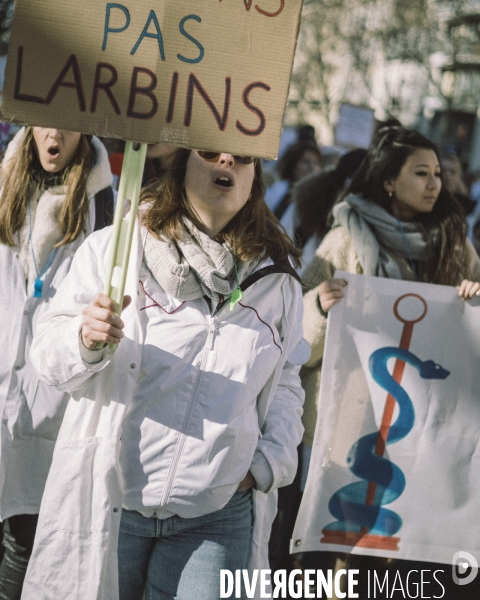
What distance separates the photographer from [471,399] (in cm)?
347

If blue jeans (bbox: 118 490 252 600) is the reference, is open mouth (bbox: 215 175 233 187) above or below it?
above

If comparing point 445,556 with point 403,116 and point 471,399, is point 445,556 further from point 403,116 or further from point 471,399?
point 403,116

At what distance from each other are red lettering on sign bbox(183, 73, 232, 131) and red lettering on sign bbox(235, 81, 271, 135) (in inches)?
1.5

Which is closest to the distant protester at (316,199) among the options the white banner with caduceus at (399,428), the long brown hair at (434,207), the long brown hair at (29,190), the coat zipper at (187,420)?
the long brown hair at (434,207)

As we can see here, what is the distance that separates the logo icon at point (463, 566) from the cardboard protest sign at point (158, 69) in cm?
212

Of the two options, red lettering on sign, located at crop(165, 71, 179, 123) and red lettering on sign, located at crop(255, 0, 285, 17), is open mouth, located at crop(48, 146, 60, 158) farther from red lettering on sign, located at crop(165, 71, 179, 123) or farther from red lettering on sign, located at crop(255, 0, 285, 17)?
red lettering on sign, located at crop(255, 0, 285, 17)

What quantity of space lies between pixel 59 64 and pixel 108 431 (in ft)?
3.06

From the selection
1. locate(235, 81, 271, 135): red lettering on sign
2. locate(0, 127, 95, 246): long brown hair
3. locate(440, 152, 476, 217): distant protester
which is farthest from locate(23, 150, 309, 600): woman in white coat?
locate(440, 152, 476, 217): distant protester

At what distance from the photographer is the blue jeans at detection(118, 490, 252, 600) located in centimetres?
228

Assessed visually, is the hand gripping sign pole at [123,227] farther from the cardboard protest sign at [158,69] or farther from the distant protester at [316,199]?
the distant protester at [316,199]

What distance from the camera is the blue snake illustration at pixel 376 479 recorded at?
343cm

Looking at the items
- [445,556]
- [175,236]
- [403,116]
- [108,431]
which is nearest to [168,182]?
[175,236]

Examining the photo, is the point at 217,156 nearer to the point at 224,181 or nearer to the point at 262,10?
the point at 224,181

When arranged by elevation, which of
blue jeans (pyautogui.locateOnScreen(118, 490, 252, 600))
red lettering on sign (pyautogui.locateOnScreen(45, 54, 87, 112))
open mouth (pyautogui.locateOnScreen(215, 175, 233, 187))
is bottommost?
blue jeans (pyautogui.locateOnScreen(118, 490, 252, 600))
